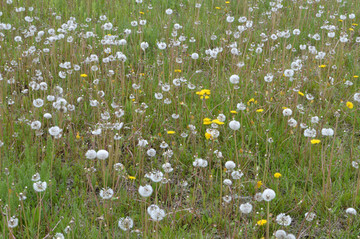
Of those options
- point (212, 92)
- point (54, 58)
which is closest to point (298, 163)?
point (212, 92)

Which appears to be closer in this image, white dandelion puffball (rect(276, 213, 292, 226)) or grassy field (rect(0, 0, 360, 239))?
white dandelion puffball (rect(276, 213, 292, 226))

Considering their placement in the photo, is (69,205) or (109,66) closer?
(69,205)

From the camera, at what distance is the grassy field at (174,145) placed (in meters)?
2.37

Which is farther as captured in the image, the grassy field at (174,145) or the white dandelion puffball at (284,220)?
the grassy field at (174,145)

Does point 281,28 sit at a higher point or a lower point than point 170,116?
higher

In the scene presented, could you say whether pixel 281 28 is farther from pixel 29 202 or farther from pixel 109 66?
pixel 29 202

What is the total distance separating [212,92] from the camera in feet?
12.5

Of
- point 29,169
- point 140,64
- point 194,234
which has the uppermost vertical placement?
point 140,64

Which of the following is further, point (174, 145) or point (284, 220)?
point (174, 145)

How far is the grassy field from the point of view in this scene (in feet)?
7.77

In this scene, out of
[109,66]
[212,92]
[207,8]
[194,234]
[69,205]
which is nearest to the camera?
[194,234]

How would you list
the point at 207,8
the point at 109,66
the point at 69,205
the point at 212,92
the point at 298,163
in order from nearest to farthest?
the point at 69,205
the point at 298,163
the point at 212,92
the point at 109,66
the point at 207,8

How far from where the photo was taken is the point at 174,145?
3.05 m

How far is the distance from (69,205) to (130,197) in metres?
0.39
